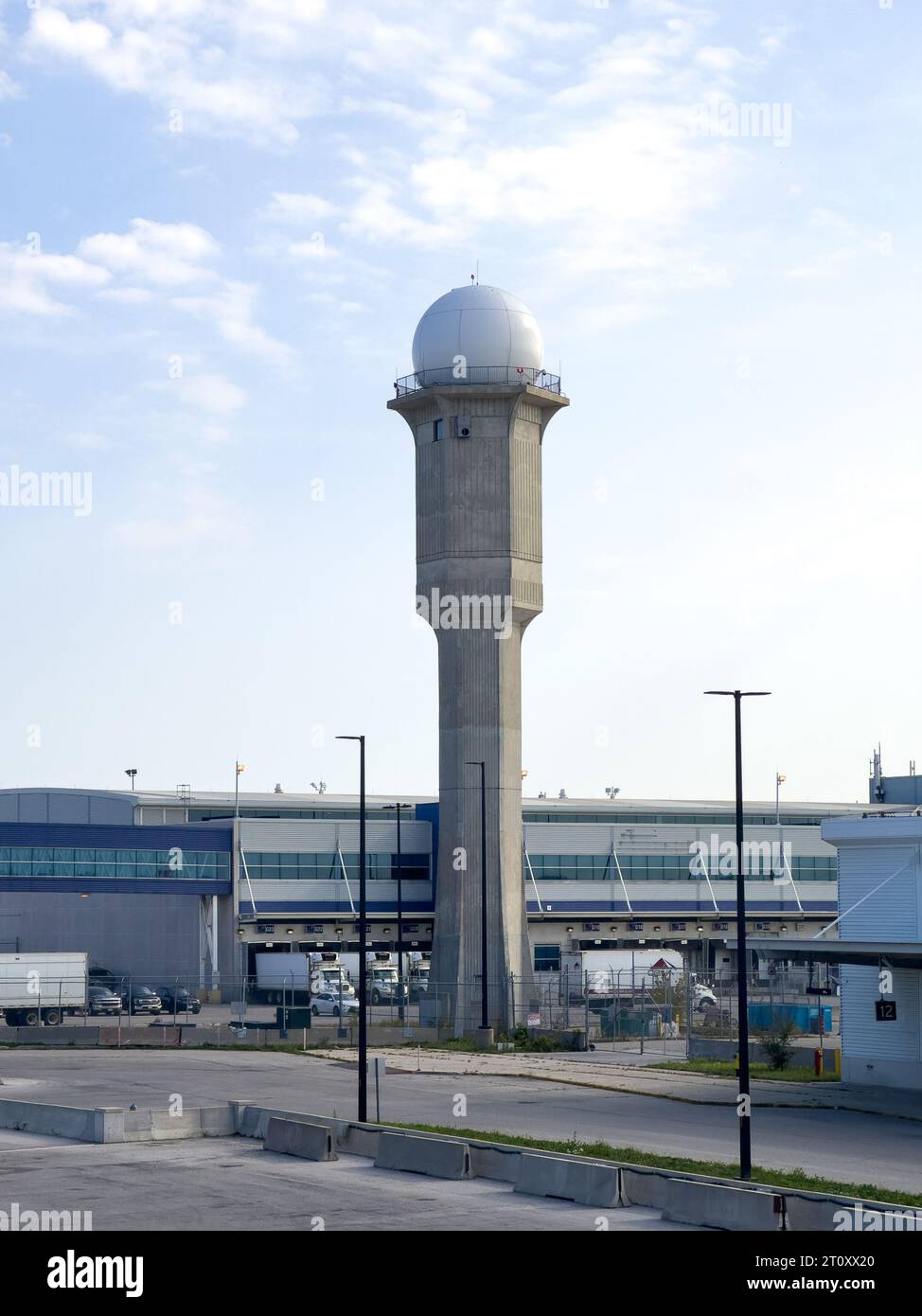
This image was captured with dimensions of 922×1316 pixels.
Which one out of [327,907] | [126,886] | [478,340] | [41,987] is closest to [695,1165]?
[41,987]

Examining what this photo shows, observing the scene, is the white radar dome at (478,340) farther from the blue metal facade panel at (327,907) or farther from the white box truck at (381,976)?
the blue metal facade panel at (327,907)

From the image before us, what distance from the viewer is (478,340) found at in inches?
3059

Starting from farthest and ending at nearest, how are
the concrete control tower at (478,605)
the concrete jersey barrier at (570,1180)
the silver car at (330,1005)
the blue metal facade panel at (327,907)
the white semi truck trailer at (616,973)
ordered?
the blue metal facade panel at (327,907), the white semi truck trailer at (616,973), the concrete control tower at (478,605), the silver car at (330,1005), the concrete jersey barrier at (570,1180)

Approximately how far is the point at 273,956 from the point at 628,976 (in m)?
17.5

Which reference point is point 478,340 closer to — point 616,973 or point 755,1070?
point 616,973

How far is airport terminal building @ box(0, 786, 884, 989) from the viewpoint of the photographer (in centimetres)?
8919

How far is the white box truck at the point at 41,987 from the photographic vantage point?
71.1 m

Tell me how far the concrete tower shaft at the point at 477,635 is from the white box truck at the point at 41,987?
51.5ft

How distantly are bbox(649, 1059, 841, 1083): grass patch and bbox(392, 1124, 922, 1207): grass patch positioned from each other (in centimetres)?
1861

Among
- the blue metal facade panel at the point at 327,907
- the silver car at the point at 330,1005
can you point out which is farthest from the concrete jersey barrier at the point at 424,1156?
the blue metal facade panel at the point at 327,907

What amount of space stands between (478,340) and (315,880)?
3183 cm

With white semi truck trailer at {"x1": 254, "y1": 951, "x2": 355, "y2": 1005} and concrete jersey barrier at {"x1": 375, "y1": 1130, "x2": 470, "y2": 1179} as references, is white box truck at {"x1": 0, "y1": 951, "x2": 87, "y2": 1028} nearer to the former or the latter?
white semi truck trailer at {"x1": 254, "y1": 951, "x2": 355, "y2": 1005}
